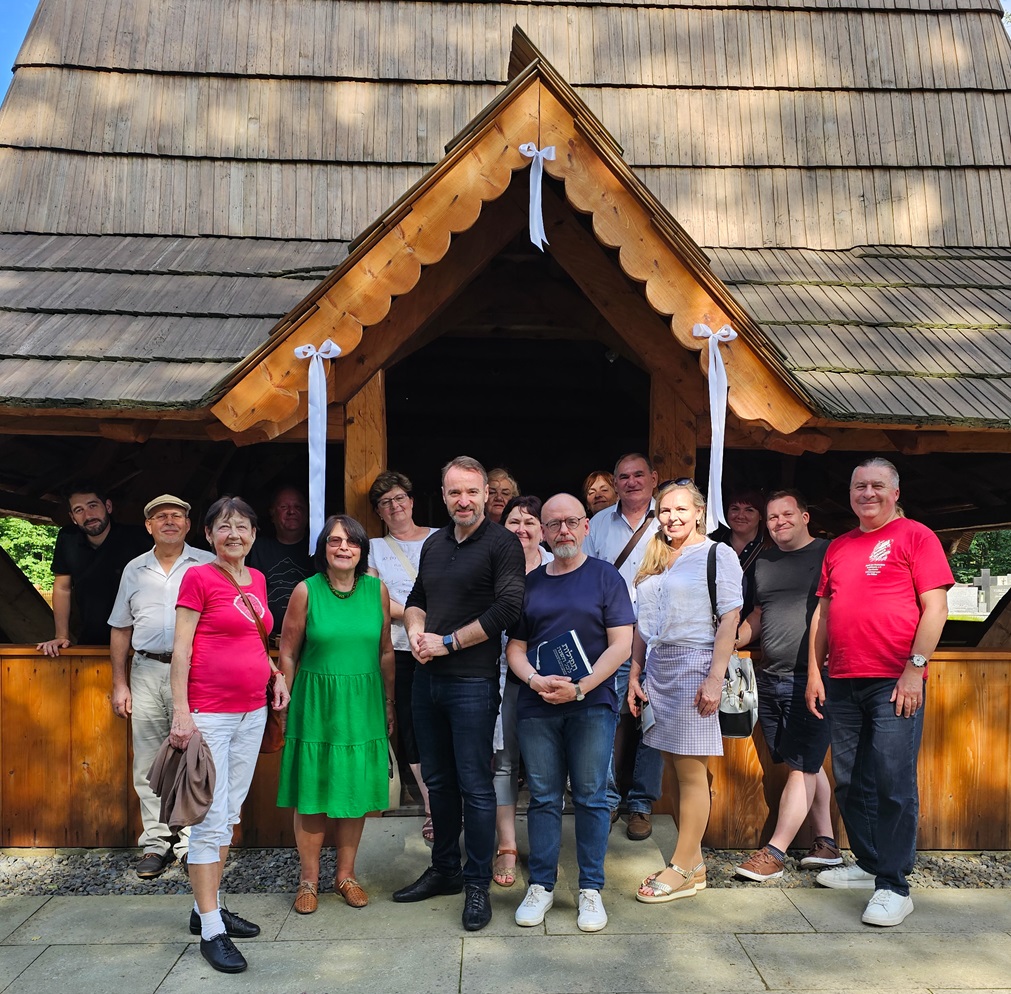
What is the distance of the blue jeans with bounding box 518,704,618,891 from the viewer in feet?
13.6

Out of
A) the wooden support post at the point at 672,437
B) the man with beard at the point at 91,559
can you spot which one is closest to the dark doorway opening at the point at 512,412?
the wooden support post at the point at 672,437

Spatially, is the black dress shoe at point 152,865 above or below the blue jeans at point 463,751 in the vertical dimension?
below

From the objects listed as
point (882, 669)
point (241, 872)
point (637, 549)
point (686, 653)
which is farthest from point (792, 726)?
point (241, 872)

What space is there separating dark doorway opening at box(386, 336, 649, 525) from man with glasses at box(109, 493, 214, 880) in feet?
13.0

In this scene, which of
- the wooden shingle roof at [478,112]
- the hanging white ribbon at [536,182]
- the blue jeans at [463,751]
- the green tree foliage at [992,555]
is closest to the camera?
the blue jeans at [463,751]

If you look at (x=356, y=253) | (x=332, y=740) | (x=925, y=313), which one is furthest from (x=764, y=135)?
(x=332, y=740)

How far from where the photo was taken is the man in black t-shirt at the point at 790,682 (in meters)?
4.82

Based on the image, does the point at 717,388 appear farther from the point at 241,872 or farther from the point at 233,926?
the point at 241,872

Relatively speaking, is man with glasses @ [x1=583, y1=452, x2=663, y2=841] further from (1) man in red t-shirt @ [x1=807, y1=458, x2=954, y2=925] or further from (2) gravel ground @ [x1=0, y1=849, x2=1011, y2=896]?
(1) man in red t-shirt @ [x1=807, y1=458, x2=954, y2=925]

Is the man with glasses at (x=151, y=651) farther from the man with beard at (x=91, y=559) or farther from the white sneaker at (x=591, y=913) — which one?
the white sneaker at (x=591, y=913)

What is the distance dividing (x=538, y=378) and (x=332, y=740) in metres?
5.36

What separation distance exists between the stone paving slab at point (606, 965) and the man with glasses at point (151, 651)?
1835 millimetres

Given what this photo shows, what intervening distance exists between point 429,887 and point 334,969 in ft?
2.31

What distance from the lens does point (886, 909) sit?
14.0 feet
